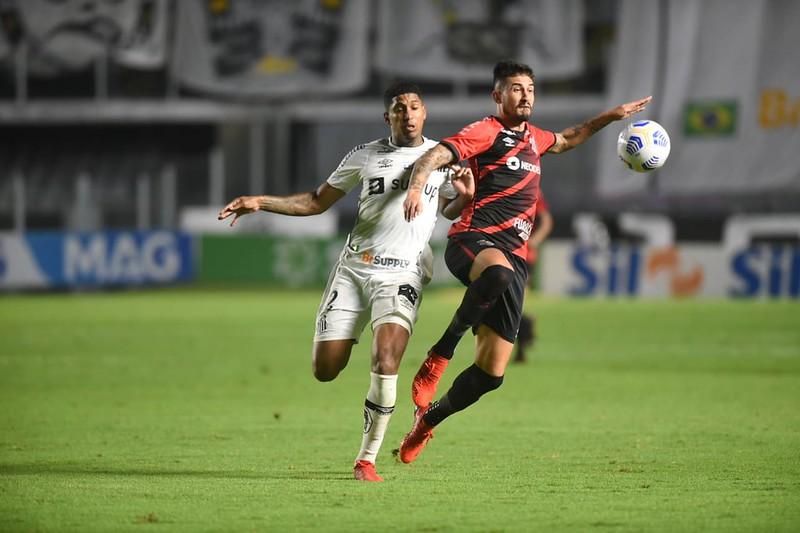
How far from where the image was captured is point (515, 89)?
7.80 meters

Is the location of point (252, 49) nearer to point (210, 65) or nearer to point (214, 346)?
point (210, 65)

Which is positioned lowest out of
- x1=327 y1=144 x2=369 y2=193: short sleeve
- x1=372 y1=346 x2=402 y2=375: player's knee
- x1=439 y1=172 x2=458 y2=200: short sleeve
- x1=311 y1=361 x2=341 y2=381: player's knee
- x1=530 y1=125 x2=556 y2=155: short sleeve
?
x1=311 y1=361 x2=341 y2=381: player's knee

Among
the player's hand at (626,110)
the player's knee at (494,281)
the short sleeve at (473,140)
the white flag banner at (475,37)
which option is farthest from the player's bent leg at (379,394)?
the white flag banner at (475,37)

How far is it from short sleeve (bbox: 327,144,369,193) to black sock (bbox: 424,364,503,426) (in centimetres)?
132

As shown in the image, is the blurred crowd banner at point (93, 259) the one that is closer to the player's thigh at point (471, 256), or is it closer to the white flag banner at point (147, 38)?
the white flag banner at point (147, 38)

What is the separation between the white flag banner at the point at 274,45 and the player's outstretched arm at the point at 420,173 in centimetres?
2704

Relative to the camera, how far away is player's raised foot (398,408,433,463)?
7.73 m

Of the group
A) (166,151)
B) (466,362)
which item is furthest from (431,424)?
(166,151)

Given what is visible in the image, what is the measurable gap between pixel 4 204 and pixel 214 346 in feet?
54.2

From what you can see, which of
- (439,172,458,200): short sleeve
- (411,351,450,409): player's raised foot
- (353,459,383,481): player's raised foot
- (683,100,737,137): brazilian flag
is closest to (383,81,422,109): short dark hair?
(439,172,458,200): short sleeve

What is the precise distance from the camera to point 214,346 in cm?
1786

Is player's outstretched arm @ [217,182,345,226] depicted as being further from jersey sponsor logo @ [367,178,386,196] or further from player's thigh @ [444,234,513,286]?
player's thigh @ [444,234,513,286]

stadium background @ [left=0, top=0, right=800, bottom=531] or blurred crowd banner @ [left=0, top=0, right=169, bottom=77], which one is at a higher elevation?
blurred crowd banner @ [left=0, top=0, right=169, bottom=77]

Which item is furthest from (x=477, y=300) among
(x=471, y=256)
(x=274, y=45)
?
(x=274, y=45)
